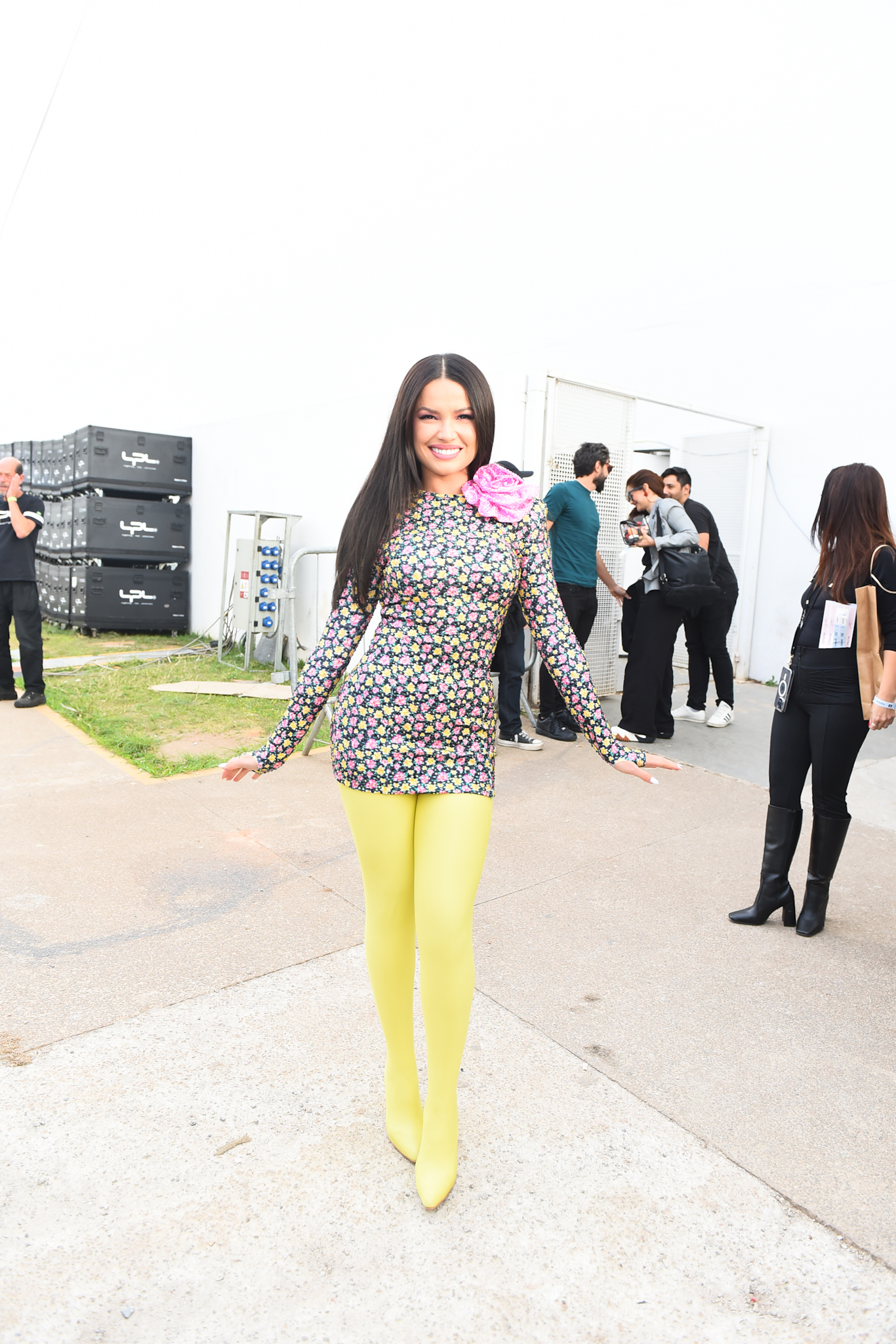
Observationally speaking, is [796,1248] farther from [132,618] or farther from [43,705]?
→ [132,618]

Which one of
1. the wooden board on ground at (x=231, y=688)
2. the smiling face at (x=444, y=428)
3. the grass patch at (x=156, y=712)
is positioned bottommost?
the grass patch at (x=156, y=712)

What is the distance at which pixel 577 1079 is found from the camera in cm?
247

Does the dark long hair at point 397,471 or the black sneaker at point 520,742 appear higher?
the dark long hair at point 397,471

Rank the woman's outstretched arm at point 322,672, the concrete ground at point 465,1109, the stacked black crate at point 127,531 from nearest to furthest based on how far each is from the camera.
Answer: the concrete ground at point 465,1109 < the woman's outstretched arm at point 322,672 < the stacked black crate at point 127,531

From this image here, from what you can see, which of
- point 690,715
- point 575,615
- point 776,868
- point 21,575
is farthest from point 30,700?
point 776,868

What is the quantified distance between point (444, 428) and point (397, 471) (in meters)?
0.14

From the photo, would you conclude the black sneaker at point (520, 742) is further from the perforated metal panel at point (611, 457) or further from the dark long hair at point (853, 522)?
the dark long hair at point (853, 522)

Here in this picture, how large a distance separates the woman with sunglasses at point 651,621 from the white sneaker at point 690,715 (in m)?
0.89

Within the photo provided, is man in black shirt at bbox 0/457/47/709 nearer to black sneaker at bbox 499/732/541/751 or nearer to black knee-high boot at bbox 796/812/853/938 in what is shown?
black sneaker at bbox 499/732/541/751

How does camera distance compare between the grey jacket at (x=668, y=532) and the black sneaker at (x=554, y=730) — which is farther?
the black sneaker at (x=554, y=730)

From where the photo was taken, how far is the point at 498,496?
6.70 ft

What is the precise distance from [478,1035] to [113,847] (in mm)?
2146

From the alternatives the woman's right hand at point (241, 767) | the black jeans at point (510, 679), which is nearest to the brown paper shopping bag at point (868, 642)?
the woman's right hand at point (241, 767)

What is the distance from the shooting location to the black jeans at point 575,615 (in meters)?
6.33
